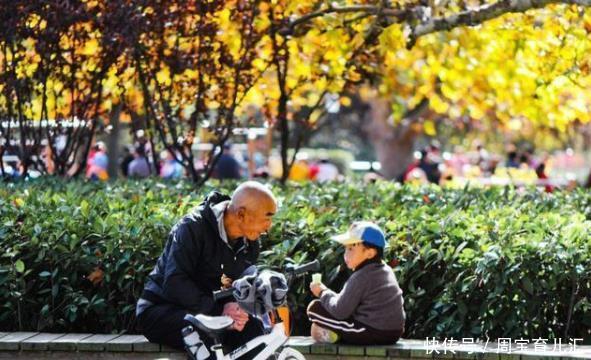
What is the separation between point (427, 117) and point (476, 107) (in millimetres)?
16772

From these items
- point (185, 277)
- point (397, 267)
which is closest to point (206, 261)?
point (185, 277)

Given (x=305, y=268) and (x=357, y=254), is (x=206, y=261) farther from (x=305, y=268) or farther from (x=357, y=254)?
(x=357, y=254)

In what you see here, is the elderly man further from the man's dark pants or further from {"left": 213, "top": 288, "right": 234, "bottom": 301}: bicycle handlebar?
{"left": 213, "top": 288, "right": 234, "bottom": 301}: bicycle handlebar

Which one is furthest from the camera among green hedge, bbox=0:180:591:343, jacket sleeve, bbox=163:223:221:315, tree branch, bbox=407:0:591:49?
tree branch, bbox=407:0:591:49

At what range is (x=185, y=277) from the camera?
22.4 feet

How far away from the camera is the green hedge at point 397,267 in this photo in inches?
313

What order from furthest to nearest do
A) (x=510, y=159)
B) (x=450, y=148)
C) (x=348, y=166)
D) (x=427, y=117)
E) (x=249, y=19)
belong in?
(x=450, y=148) → (x=348, y=166) → (x=427, y=117) → (x=510, y=159) → (x=249, y=19)

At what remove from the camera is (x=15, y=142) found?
1603cm

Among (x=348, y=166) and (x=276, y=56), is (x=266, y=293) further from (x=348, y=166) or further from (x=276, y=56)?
(x=348, y=166)

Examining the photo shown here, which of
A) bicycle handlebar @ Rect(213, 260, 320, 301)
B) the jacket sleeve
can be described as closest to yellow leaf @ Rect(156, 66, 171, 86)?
the jacket sleeve

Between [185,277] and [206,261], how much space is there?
16cm

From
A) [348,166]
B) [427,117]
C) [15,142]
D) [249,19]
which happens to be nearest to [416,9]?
[249,19]

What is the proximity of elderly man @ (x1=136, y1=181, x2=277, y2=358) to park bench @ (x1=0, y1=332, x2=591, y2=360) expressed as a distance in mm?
347

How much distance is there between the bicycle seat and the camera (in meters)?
6.30
